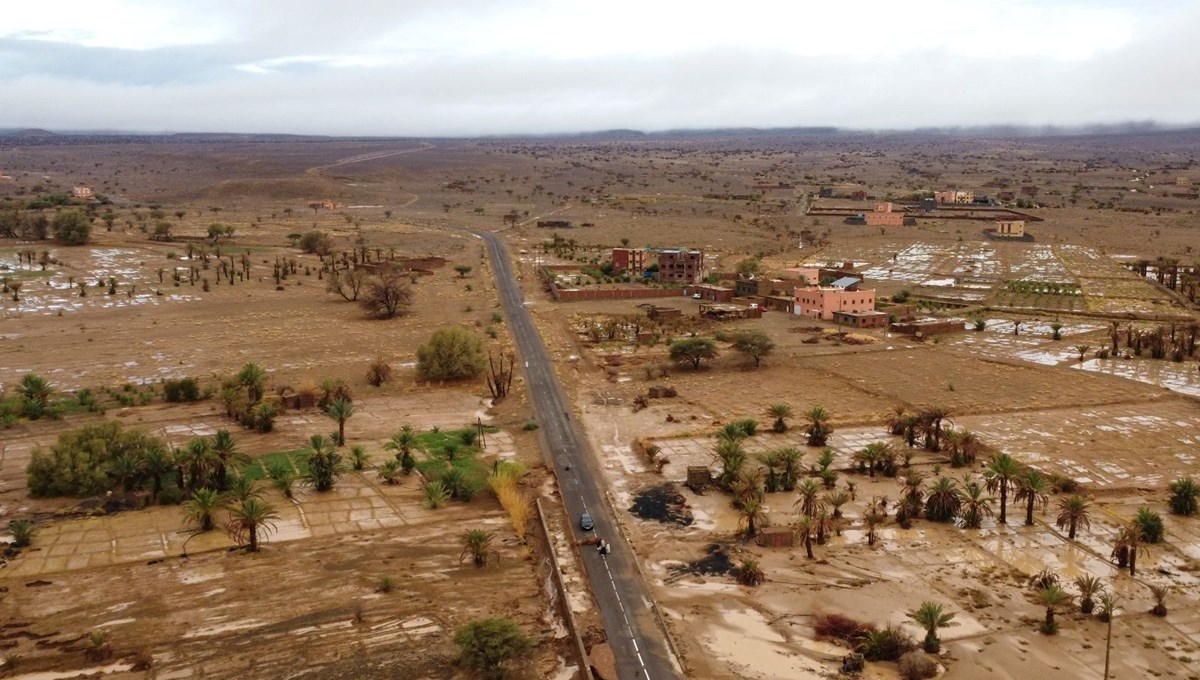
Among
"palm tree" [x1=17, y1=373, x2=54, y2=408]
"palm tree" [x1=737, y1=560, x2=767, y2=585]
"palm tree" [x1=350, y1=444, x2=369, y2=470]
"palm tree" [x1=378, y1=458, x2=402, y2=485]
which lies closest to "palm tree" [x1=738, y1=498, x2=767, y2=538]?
"palm tree" [x1=737, y1=560, x2=767, y2=585]

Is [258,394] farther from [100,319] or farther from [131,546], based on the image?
[100,319]

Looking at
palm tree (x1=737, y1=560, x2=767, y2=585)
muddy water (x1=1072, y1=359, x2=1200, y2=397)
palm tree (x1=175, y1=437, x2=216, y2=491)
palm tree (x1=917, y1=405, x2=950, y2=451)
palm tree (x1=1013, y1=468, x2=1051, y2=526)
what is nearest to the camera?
palm tree (x1=737, y1=560, x2=767, y2=585)

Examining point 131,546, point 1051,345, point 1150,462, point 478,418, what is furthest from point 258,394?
point 1051,345

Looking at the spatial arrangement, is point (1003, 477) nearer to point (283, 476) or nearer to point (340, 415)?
point (283, 476)

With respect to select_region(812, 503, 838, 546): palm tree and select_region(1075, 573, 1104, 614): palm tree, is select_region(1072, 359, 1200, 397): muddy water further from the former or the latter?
select_region(812, 503, 838, 546): palm tree

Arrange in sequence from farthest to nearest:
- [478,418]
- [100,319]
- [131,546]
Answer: [100,319] → [478,418] → [131,546]

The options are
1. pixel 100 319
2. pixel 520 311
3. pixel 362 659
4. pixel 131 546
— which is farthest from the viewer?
pixel 520 311
